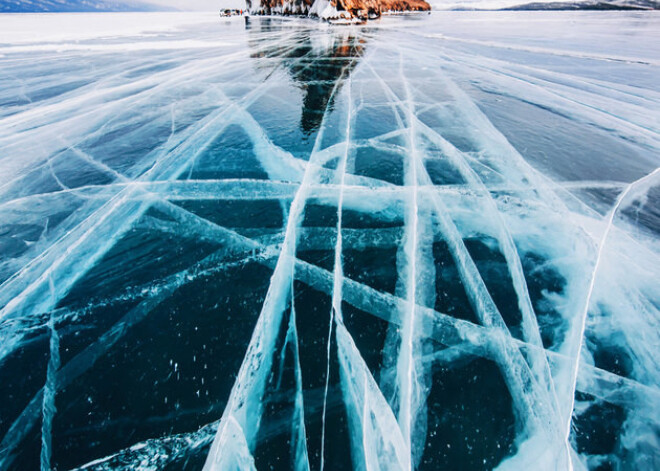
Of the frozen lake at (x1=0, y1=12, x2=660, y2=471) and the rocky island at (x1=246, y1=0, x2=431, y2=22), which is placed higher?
the rocky island at (x1=246, y1=0, x2=431, y2=22)

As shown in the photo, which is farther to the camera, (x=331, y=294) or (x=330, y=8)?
(x=330, y=8)

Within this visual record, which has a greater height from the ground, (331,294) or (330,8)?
(330,8)

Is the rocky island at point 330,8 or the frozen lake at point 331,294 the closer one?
the frozen lake at point 331,294

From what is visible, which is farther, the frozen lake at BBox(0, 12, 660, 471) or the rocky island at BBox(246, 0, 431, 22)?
the rocky island at BBox(246, 0, 431, 22)

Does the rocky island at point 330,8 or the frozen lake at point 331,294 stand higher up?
the rocky island at point 330,8
